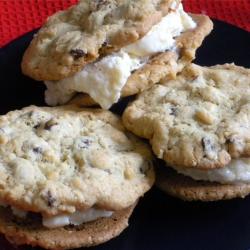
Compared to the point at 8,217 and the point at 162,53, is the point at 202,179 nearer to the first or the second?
the point at 162,53

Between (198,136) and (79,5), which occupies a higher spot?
(79,5)

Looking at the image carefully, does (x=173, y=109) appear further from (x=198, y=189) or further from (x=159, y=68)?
(x=198, y=189)

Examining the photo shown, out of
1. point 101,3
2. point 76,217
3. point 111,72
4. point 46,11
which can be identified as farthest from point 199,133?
point 46,11

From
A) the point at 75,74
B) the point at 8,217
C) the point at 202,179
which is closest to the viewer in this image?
the point at 8,217

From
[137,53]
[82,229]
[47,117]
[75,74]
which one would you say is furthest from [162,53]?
[82,229]

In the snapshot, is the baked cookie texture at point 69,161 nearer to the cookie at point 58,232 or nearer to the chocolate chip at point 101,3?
the cookie at point 58,232

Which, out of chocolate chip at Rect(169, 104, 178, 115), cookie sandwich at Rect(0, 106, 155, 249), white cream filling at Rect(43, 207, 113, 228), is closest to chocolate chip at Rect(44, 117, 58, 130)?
cookie sandwich at Rect(0, 106, 155, 249)
